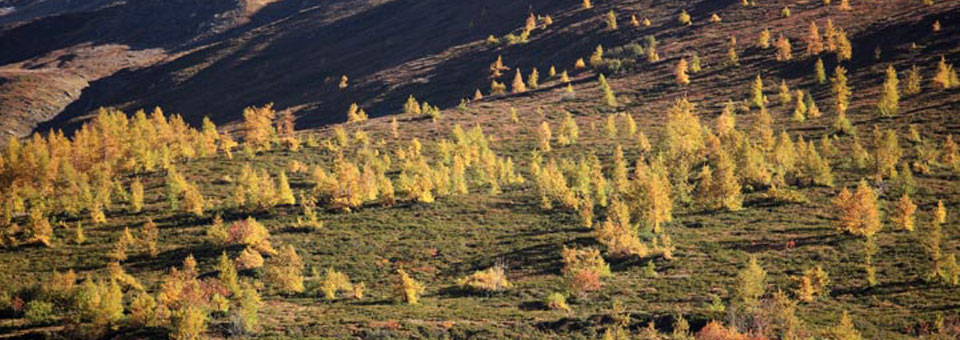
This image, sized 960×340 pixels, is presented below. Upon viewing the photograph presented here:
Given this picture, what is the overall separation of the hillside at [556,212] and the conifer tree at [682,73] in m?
2.06

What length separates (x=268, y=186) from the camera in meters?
73.1

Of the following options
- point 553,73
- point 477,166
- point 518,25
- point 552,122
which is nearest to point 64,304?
point 477,166

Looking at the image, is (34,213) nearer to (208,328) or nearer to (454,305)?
(208,328)

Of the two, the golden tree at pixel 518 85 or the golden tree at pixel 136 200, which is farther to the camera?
the golden tree at pixel 518 85

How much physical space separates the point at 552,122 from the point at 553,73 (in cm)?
3148

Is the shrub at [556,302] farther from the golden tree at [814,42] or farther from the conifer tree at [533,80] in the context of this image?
the golden tree at [814,42]

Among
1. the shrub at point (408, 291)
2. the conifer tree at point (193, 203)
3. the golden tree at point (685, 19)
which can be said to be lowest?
the shrub at point (408, 291)

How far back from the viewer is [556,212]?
71.2 meters

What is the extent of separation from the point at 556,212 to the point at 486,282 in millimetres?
20825

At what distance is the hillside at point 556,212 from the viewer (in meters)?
43.6

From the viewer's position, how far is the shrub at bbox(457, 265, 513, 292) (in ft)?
170

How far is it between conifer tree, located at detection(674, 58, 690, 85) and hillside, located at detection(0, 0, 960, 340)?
2.06m

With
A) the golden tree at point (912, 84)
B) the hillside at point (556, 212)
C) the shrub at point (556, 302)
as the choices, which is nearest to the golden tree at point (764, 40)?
the hillside at point (556, 212)

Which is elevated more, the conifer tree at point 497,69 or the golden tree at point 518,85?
the conifer tree at point 497,69
